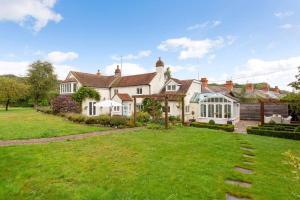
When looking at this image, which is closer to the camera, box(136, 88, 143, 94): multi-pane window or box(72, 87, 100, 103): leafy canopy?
box(72, 87, 100, 103): leafy canopy

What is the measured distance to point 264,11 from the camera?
18938mm

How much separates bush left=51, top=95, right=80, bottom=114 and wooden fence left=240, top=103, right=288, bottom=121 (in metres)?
27.1

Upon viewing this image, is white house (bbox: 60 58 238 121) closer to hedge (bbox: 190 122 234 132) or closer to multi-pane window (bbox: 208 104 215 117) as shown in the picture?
multi-pane window (bbox: 208 104 215 117)

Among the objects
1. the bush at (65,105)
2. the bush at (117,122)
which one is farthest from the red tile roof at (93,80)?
the bush at (117,122)

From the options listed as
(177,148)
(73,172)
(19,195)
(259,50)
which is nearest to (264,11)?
(259,50)

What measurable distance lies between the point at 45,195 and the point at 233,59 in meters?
29.6

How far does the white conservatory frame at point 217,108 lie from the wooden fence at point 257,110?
655 centimetres

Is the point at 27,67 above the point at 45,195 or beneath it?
above

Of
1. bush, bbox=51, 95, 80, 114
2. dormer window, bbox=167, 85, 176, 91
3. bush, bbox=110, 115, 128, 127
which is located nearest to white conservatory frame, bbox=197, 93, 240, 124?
dormer window, bbox=167, 85, 176, 91

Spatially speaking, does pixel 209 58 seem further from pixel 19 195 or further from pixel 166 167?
pixel 19 195

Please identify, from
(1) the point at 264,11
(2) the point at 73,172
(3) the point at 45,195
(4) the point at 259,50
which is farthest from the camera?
(4) the point at 259,50

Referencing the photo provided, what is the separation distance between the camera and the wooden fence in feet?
97.7

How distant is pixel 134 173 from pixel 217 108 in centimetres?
2278

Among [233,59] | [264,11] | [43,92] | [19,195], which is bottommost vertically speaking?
[19,195]
